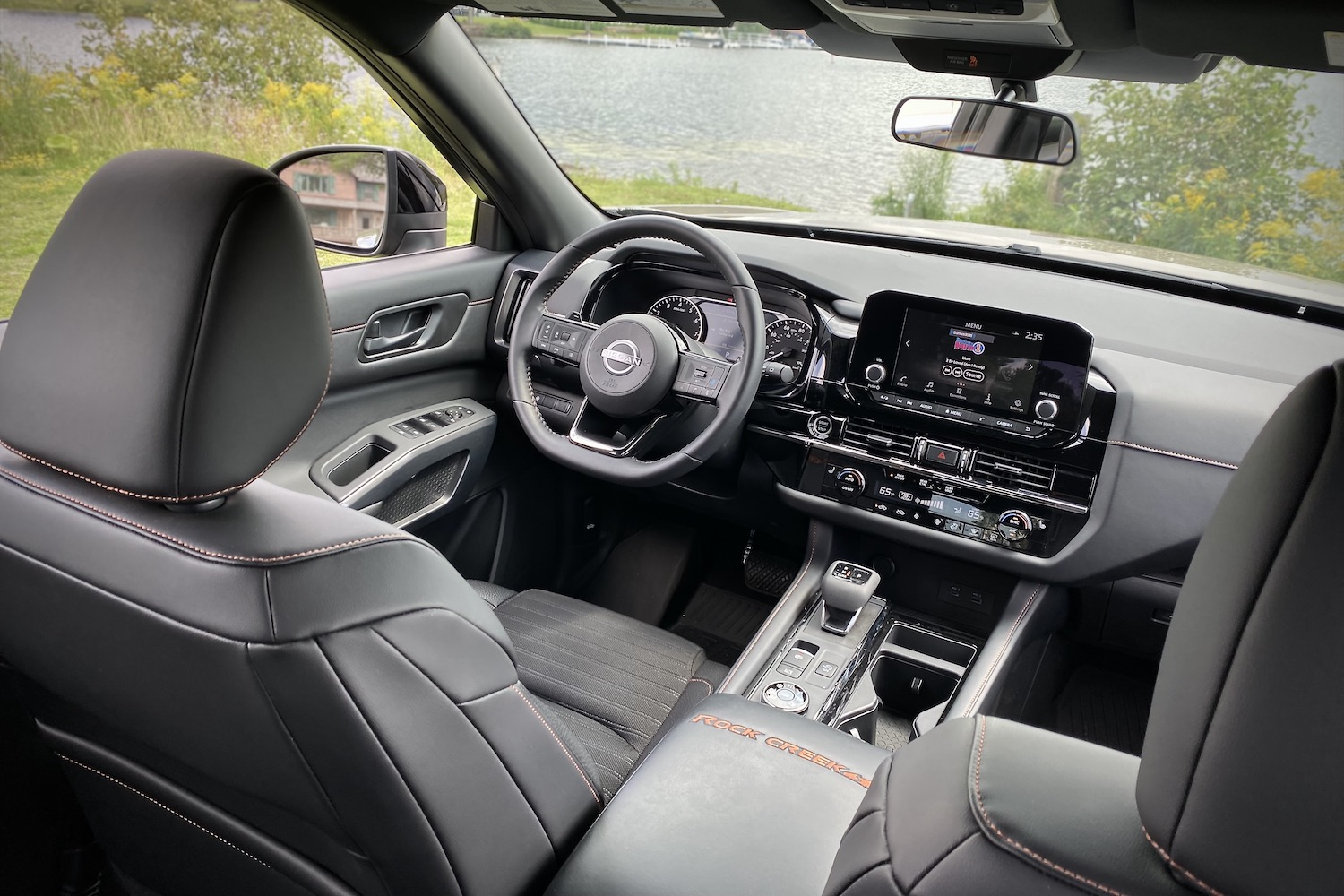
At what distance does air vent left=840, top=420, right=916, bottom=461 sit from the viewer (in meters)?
2.55

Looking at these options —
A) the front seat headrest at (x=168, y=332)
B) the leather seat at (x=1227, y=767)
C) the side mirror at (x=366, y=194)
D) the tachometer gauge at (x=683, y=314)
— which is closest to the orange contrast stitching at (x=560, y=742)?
the front seat headrest at (x=168, y=332)

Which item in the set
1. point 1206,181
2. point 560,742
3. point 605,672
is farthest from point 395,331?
point 1206,181

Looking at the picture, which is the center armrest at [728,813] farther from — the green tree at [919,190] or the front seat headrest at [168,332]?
the green tree at [919,190]

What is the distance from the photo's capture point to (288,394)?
1.07m

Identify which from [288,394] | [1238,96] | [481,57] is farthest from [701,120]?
[288,394]

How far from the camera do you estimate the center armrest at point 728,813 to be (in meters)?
1.23

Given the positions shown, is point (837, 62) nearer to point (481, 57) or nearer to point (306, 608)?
point (481, 57)

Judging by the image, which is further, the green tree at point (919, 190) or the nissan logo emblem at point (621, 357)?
the green tree at point (919, 190)

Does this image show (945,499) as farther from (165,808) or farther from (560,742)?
(165,808)

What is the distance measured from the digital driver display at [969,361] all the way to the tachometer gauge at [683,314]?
0.56 metres

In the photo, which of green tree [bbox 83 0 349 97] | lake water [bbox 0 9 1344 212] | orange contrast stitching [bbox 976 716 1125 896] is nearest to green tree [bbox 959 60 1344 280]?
lake water [bbox 0 9 1344 212]

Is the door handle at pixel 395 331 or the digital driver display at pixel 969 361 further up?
the digital driver display at pixel 969 361

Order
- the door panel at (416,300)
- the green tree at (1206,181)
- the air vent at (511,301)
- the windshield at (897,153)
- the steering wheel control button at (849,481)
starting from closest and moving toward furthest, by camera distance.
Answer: the door panel at (416,300) < the steering wheel control button at (849,481) < the windshield at (897,153) < the air vent at (511,301) < the green tree at (1206,181)

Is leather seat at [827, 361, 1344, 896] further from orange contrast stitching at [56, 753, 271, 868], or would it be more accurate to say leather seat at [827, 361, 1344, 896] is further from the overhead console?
the overhead console
